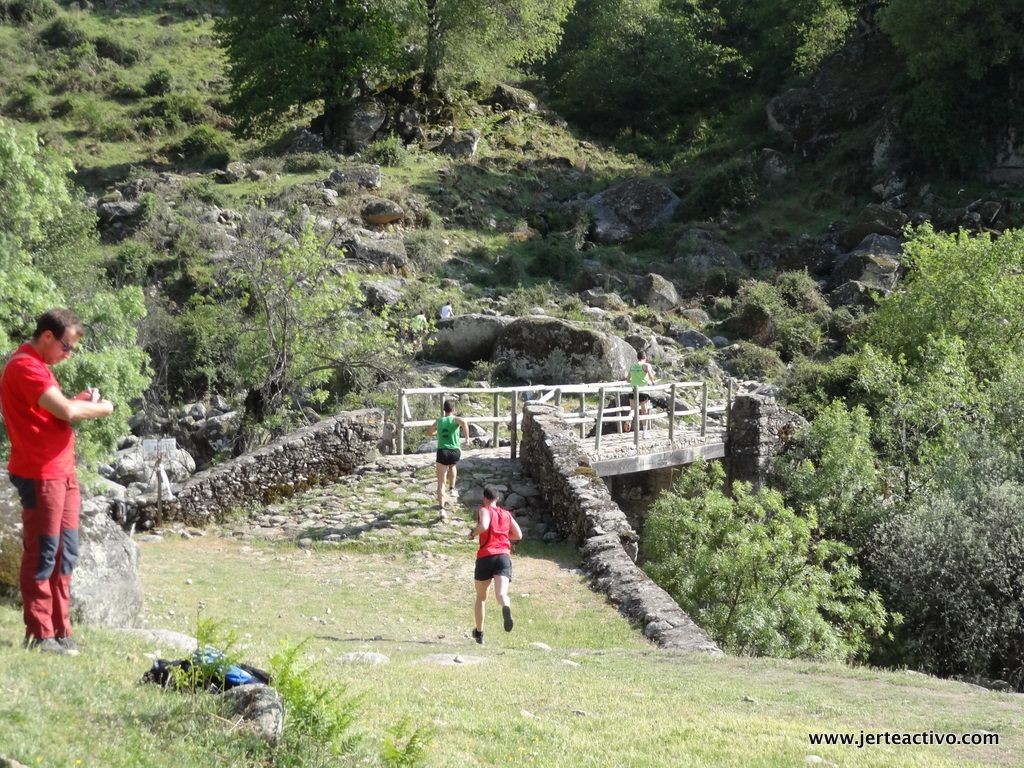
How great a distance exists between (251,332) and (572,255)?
18.6 m

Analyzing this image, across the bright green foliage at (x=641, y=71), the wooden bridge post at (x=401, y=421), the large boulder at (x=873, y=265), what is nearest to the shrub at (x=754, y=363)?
the large boulder at (x=873, y=265)

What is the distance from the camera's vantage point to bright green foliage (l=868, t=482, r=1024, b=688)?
59.1 feet

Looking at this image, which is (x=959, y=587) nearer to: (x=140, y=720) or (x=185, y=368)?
(x=140, y=720)

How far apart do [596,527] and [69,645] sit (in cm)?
1041

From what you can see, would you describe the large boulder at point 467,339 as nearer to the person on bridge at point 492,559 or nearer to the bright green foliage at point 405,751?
the person on bridge at point 492,559

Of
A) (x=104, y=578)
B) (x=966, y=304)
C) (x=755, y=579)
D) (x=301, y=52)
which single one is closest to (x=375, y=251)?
(x=301, y=52)

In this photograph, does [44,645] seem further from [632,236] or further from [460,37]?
[460,37]

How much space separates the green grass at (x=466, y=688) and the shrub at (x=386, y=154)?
3318 centimetres

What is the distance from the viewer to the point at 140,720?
552cm

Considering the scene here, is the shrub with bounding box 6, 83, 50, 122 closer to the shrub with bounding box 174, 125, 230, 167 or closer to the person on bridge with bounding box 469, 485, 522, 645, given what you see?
the shrub with bounding box 174, 125, 230, 167

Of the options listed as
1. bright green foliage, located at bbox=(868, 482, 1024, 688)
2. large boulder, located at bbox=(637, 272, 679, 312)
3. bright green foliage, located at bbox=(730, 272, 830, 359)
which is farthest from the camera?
large boulder, located at bbox=(637, 272, 679, 312)

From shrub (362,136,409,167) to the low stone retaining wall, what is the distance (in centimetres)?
2911

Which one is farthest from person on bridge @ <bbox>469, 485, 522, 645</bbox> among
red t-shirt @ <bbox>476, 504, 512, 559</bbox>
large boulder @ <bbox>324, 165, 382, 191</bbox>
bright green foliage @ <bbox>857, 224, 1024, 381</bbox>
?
large boulder @ <bbox>324, 165, 382, 191</bbox>

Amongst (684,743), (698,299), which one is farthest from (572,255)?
(684,743)
